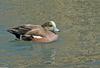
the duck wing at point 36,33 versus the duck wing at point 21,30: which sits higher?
the duck wing at point 21,30

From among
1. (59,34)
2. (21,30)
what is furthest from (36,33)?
(59,34)

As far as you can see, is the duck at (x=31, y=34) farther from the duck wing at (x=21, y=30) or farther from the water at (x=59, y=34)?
the water at (x=59, y=34)

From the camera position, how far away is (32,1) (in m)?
22.8

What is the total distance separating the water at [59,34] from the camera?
1288 centimetres

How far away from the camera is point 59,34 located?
16.5 meters

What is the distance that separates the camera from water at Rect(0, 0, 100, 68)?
12875 millimetres

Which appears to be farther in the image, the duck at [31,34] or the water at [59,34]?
the duck at [31,34]

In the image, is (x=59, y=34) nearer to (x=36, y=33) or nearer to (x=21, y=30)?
(x=36, y=33)

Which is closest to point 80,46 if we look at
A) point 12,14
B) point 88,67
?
point 88,67

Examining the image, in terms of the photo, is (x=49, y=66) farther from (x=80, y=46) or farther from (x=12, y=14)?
(x=12, y=14)

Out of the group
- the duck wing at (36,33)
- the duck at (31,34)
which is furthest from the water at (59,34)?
the duck wing at (36,33)

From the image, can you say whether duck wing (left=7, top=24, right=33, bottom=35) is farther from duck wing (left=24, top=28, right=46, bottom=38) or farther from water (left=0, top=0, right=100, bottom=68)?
water (left=0, top=0, right=100, bottom=68)

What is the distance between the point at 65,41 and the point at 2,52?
7.69ft

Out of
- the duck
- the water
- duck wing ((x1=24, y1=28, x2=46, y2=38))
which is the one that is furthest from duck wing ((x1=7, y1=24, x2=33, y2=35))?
the water
